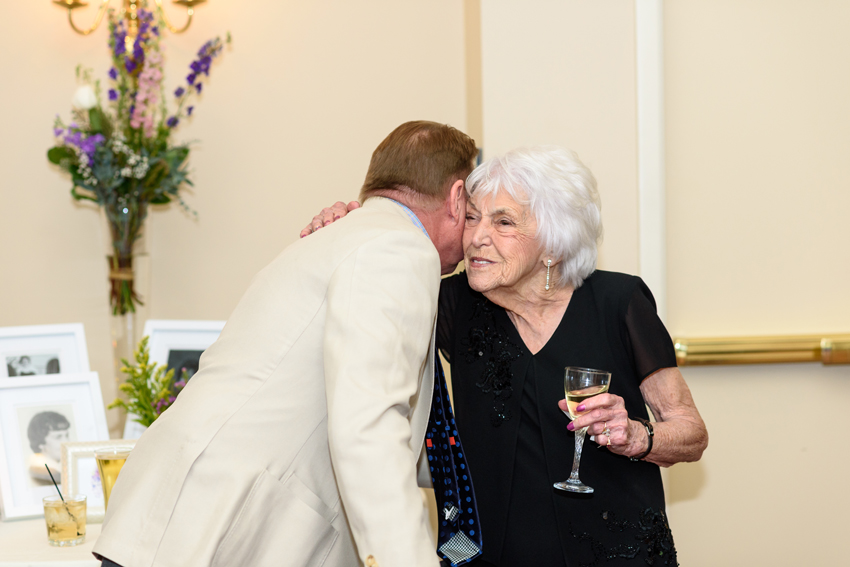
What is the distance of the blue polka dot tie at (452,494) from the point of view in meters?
1.59

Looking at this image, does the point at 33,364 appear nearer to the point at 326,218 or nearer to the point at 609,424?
the point at 326,218

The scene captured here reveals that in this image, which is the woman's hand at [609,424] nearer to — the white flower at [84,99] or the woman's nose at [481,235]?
the woman's nose at [481,235]

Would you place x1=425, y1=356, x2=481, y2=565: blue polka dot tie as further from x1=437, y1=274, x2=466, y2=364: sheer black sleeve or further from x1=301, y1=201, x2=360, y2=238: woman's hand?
x1=301, y1=201, x2=360, y2=238: woman's hand

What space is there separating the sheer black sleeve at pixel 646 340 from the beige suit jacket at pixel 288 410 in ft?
1.90

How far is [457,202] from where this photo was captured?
1.76 meters

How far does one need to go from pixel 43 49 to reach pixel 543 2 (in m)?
2.08

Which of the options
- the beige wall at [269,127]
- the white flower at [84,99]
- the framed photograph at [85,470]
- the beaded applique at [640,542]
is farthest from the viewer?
the beige wall at [269,127]

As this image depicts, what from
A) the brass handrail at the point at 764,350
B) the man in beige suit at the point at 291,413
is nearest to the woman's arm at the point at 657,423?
the man in beige suit at the point at 291,413

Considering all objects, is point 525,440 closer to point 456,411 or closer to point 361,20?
point 456,411

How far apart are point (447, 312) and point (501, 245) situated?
296 mm

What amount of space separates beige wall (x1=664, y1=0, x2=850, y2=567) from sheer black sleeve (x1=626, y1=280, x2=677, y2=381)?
1.12 meters

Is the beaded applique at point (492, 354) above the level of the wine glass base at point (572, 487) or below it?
above

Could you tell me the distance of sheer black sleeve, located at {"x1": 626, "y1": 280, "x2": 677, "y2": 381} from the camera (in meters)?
1.70

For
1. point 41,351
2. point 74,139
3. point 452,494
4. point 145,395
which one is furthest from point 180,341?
point 452,494
